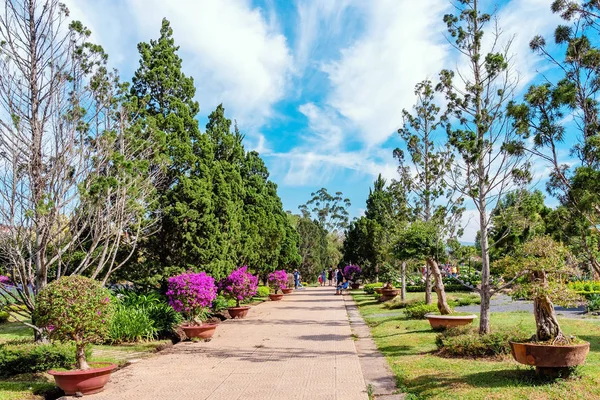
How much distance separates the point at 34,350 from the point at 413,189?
13357 millimetres

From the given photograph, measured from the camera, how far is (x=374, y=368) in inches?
304

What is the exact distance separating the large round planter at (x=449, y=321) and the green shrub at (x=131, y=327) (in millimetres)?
6757

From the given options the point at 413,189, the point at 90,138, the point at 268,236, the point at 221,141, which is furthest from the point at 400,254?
the point at 268,236

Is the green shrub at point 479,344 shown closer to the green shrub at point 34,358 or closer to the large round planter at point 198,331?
the large round planter at point 198,331

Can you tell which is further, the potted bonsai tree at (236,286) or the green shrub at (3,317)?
the potted bonsai tree at (236,286)

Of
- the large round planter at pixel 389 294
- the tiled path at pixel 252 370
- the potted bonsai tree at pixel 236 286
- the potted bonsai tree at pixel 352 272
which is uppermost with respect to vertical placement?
the potted bonsai tree at pixel 352 272

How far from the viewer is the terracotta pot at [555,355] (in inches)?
221

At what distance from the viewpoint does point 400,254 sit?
12.3 m

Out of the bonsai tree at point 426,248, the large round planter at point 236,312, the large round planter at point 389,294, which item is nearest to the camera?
the bonsai tree at point 426,248

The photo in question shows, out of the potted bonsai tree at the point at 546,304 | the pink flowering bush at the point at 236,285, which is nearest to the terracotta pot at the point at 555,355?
the potted bonsai tree at the point at 546,304

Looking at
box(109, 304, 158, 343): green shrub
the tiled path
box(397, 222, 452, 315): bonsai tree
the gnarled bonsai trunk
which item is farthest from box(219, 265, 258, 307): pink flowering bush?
the gnarled bonsai trunk

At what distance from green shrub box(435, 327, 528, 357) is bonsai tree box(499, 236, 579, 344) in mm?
980

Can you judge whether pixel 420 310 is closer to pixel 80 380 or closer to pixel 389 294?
pixel 389 294

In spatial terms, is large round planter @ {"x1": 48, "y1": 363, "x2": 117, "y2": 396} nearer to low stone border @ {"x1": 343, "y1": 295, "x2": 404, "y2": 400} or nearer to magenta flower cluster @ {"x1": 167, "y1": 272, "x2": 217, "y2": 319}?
low stone border @ {"x1": 343, "y1": 295, "x2": 404, "y2": 400}
